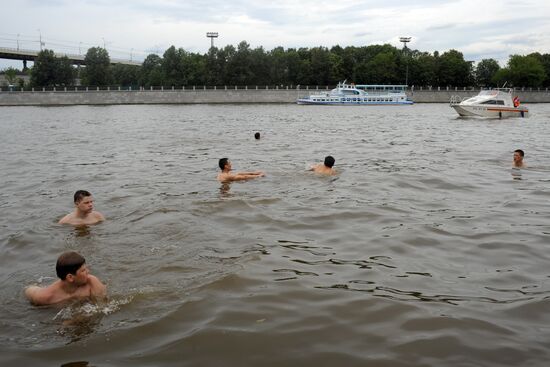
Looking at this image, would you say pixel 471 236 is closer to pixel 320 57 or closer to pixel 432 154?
pixel 432 154

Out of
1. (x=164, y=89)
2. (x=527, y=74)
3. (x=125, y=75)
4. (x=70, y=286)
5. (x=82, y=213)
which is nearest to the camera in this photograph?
(x=70, y=286)

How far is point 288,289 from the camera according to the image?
609 cm

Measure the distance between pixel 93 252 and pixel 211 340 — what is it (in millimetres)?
3510

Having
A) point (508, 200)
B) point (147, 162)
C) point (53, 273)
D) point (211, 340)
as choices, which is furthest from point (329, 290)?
point (147, 162)

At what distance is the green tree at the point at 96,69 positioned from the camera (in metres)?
94.9

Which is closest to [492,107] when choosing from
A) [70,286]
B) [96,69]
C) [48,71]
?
[70,286]

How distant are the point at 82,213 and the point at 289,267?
4.30 metres

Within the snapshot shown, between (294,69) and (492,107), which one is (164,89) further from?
(492,107)

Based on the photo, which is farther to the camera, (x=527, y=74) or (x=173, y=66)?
(x=527, y=74)

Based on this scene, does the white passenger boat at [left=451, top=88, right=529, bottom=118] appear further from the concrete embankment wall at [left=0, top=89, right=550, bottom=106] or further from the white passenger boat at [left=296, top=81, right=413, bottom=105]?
the concrete embankment wall at [left=0, top=89, right=550, bottom=106]

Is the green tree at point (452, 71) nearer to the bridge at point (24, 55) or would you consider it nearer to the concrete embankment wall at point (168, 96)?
the concrete embankment wall at point (168, 96)

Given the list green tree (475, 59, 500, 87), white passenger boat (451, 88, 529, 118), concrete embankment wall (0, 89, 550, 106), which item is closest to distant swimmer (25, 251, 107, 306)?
white passenger boat (451, 88, 529, 118)

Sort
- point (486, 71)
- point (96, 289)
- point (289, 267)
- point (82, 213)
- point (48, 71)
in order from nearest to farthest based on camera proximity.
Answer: point (96, 289)
point (289, 267)
point (82, 213)
point (48, 71)
point (486, 71)

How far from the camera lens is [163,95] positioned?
81.2 m
